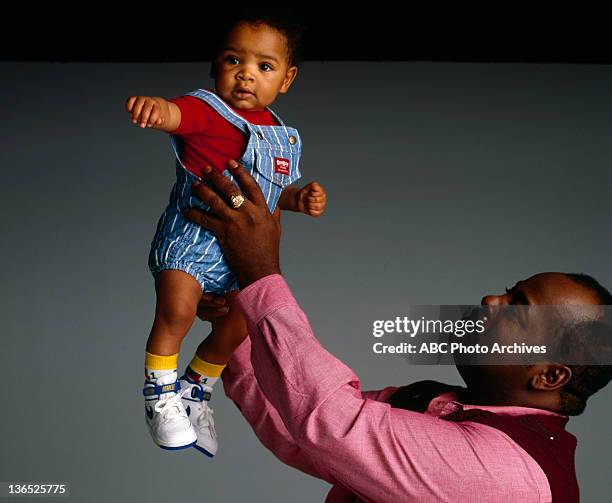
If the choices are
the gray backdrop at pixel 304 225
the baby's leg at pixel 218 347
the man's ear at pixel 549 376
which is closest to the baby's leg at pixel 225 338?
the baby's leg at pixel 218 347

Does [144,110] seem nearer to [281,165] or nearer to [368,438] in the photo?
[281,165]

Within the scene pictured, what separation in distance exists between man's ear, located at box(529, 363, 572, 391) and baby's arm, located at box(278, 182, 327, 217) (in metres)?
0.39

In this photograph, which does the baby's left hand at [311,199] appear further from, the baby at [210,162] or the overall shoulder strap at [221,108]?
the overall shoulder strap at [221,108]

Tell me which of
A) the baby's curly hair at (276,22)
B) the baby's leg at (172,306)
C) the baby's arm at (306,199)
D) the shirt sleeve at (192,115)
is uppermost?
the baby's curly hair at (276,22)

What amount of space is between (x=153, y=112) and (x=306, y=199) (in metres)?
0.33

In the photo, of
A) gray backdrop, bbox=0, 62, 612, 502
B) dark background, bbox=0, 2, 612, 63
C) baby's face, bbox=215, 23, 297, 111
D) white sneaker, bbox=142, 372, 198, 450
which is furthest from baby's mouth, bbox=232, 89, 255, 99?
gray backdrop, bbox=0, 62, 612, 502

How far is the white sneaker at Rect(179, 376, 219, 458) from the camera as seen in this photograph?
129 centimetres

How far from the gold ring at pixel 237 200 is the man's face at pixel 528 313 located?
413 millimetres

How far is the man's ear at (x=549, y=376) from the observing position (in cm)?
124

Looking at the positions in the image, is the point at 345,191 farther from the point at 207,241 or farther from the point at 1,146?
the point at 207,241

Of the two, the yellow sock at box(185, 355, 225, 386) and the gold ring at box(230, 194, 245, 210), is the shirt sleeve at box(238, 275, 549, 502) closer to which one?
the gold ring at box(230, 194, 245, 210)

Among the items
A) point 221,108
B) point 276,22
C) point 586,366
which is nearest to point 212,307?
point 221,108

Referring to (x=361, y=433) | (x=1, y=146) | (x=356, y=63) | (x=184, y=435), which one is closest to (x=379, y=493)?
(x=361, y=433)

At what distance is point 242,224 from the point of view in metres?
1.12
